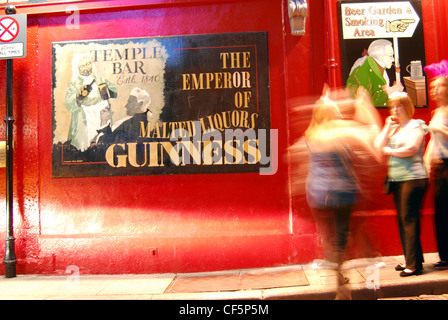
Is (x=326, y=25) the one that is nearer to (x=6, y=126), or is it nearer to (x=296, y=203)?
(x=296, y=203)

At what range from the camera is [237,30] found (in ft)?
18.9

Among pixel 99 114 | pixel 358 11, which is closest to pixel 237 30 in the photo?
pixel 358 11

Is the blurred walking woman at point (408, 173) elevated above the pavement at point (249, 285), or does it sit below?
above

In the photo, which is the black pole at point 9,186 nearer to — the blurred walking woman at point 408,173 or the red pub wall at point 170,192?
the red pub wall at point 170,192

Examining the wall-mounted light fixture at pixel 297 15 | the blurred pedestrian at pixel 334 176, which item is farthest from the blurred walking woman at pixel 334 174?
the wall-mounted light fixture at pixel 297 15

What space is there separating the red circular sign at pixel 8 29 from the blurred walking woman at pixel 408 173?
5.49 meters

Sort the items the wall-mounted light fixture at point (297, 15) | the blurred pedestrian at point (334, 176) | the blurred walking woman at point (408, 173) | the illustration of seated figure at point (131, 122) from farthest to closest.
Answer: the illustration of seated figure at point (131, 122) → the wall-mounted light fixture at point (297, 15) → the blurred walking woman at point (408, 173) → the blurred pedestrian at point (334, 176)

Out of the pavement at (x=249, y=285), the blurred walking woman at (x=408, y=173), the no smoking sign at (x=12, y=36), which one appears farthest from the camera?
the no smoking sign at (x=12, y=36)

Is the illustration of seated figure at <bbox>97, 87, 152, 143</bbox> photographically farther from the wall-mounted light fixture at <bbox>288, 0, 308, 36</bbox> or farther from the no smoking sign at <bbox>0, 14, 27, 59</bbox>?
the wall-mounted light fixture at <bbox>288, 0, 308, 36</bbox>

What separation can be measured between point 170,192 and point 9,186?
7.94 feet

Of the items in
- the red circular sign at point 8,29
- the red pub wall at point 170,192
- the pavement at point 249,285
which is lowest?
the pavement at point 249,285

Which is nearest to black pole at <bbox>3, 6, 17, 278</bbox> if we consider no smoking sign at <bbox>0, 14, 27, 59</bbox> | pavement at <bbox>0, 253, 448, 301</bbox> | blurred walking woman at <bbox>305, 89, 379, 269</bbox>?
no smoking sign at <bbox>0, 14, 27, 59</bbox>

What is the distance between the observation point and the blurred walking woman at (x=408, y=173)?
4.32 meters

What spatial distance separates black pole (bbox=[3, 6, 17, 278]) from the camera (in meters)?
5.52
